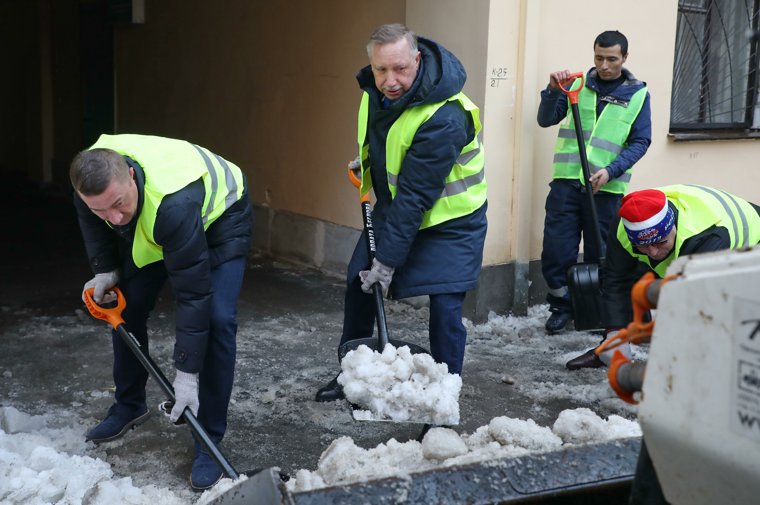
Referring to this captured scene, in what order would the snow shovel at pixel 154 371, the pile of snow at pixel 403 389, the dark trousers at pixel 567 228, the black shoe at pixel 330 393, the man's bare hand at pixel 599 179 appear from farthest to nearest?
the dark trousers at pixel 567 228, the man's bare hand at pixel 599 179, the black shoe at pixel 330 393, the pile of snow at pixel 403 389, the snow shovel at pixel 154 371

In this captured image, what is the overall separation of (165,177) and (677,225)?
215 centimetres

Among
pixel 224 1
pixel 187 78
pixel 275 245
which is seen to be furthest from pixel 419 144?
pixel 187 78

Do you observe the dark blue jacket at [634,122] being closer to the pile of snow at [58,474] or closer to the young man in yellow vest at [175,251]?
the young man in yellow vest at [175,251]

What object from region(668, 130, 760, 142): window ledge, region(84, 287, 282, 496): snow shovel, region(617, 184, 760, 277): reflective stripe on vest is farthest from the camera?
region(668, 130, 760, 142): window ledge

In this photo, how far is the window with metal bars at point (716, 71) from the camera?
6.68 m

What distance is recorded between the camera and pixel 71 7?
1129cm

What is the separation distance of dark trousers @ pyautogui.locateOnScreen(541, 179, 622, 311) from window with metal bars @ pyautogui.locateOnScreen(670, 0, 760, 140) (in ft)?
4.39

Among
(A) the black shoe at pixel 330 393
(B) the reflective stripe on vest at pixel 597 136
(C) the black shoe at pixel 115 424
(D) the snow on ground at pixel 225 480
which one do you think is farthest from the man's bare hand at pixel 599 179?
(C) the black shoe at pixel 115 424

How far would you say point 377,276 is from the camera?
12.8 feet

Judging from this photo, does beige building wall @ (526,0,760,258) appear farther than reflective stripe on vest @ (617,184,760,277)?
Yes

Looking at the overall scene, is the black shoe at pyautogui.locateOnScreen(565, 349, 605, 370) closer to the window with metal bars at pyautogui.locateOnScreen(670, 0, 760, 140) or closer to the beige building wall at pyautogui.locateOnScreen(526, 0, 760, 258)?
the beige building wall at pyautogui.locateOnScreen(526, 0, 760, 258)

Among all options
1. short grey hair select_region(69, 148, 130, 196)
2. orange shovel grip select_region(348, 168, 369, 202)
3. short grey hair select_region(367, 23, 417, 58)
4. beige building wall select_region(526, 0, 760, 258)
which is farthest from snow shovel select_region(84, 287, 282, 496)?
beige building wall select_region(526, 0, 760, 258)

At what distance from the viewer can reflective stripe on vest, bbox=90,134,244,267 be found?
3117 mm

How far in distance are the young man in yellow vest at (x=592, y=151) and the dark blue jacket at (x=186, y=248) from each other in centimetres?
261
